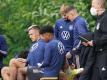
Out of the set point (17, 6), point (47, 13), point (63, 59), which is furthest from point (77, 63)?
point (17, 6)

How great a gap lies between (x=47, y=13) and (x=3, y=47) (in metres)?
2.50

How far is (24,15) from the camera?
16.7 metres

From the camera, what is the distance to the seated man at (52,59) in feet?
36.0

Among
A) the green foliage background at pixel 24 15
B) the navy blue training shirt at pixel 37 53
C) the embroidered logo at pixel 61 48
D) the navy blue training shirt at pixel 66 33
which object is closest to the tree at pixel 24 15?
the green foliage background at pixel 24 15

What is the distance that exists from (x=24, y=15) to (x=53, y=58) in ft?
18.9

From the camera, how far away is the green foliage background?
1533cm

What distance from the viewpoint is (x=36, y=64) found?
11375 mm

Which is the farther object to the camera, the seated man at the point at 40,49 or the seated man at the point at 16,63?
the seated man at the point at 16,63

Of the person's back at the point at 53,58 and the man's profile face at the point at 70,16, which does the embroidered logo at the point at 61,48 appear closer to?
the person's back at the point at 53,58

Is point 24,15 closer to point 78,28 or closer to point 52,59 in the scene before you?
point 78,28

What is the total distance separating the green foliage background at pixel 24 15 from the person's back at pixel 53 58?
3.55 metres

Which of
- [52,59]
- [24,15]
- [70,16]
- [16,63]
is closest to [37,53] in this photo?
[52,59]

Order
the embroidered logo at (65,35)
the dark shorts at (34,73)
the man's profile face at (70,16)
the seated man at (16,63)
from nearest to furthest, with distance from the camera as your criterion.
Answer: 1. the dark shorts at (34,73)
2. the man's profile face at (70,16)
3. the embroidered logo at (65,35)
4. the seated man at (16,63)

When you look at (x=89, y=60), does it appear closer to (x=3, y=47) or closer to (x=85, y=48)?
(x=85, y=48)
